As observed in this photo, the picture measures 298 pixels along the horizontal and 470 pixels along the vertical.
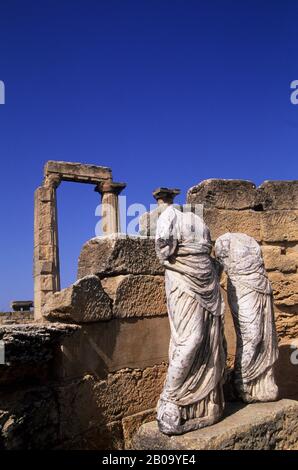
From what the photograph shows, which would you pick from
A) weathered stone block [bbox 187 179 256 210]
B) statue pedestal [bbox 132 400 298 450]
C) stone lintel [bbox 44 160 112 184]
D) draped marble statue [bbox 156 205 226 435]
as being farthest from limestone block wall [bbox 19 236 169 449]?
stone lintel [bbox 44 160 112 184]

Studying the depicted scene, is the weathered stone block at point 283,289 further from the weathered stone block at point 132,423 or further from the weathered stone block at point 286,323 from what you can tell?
the weathered stone block at point 132,423

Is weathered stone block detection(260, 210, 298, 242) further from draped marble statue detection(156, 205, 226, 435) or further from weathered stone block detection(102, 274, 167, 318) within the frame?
draped marble statue detection(156, 205, 226, 435)

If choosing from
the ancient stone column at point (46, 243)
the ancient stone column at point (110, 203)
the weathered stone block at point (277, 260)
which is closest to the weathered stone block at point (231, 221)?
Result: the weathered stone block at point (277, 260)

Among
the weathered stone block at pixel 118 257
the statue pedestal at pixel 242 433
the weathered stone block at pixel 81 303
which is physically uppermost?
the weathered stone block at pixel 118 257

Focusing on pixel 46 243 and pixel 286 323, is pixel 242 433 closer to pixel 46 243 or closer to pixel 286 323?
pixel 286 323

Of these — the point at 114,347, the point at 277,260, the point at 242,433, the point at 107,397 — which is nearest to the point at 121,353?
the point at 114,347

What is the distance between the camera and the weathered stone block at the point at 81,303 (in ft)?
13.1

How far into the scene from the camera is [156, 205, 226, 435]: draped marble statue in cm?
351

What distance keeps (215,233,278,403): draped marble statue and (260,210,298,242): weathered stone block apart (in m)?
1.79
